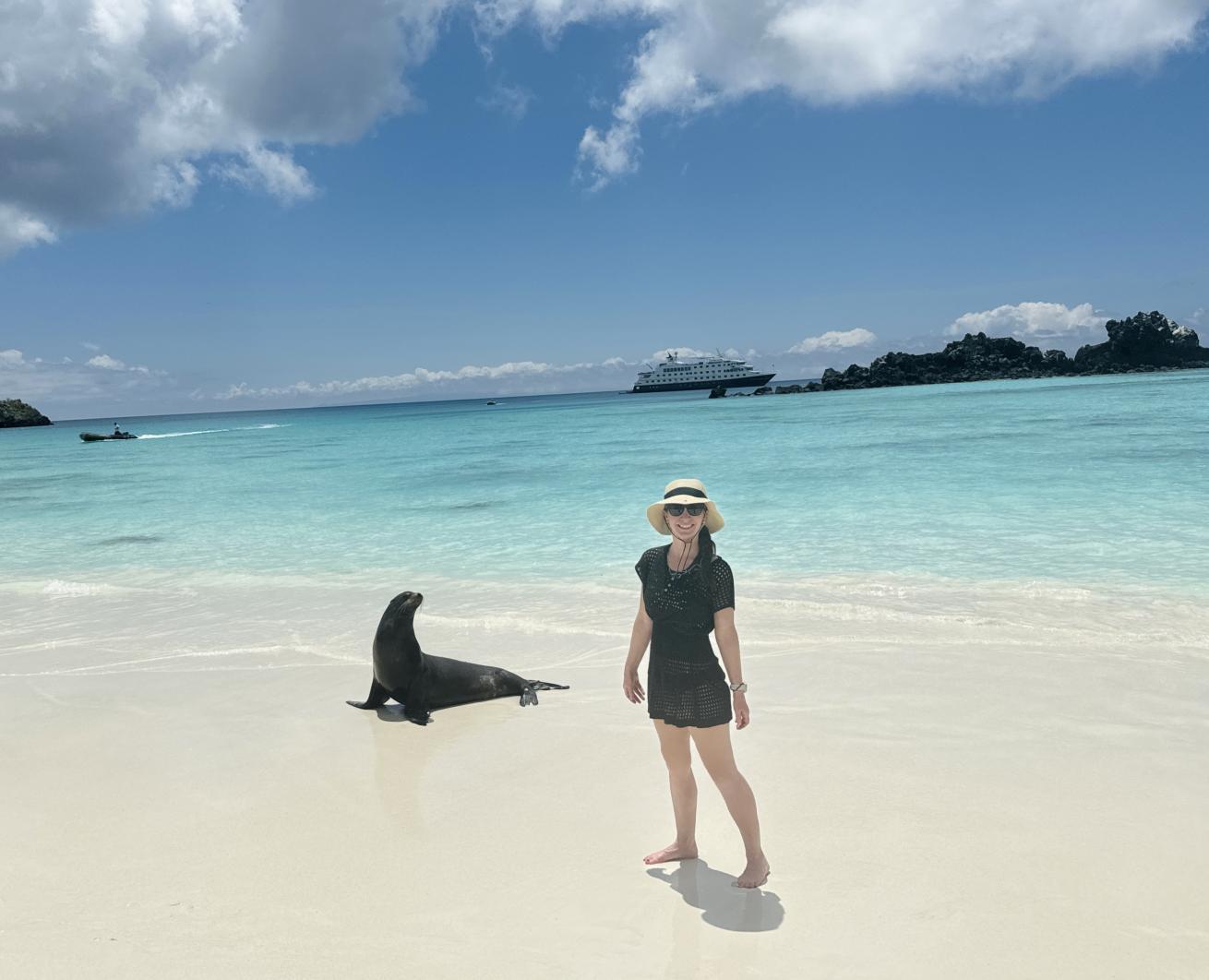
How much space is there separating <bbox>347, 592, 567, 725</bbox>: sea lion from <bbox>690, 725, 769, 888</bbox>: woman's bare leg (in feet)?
8.69

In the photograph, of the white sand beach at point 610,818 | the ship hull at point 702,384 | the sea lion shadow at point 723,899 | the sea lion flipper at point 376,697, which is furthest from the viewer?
the ship hull at point 702,384

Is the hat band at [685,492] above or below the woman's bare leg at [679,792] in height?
above

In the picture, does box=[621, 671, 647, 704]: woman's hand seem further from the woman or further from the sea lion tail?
the sea lion tail

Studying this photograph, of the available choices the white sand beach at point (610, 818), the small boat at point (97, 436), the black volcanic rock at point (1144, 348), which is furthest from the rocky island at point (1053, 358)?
the white sand beach at point (610, 818)

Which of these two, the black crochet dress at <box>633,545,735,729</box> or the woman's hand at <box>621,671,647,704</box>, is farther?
the woman's hand at <box>621,671,647,704</box>

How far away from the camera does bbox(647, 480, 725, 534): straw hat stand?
3.27 m

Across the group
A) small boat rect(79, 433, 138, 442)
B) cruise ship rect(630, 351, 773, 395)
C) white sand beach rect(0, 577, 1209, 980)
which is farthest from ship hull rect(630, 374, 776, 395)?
white sand beach rect(0, 577, 1209, 980)

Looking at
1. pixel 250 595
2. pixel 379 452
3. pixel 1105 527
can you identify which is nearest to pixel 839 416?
pixel 379 452

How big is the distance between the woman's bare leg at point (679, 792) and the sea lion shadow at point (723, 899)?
0.06m

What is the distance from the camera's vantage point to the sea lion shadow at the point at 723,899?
323cm

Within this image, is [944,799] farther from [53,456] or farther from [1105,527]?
[53,456]

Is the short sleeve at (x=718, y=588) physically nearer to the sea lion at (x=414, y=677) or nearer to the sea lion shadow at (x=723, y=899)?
the sea lion shadow at (x=723, y=899)

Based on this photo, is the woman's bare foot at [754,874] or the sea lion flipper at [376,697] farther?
the sea lion flipper at [376,697]

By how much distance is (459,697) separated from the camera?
5895 mm
